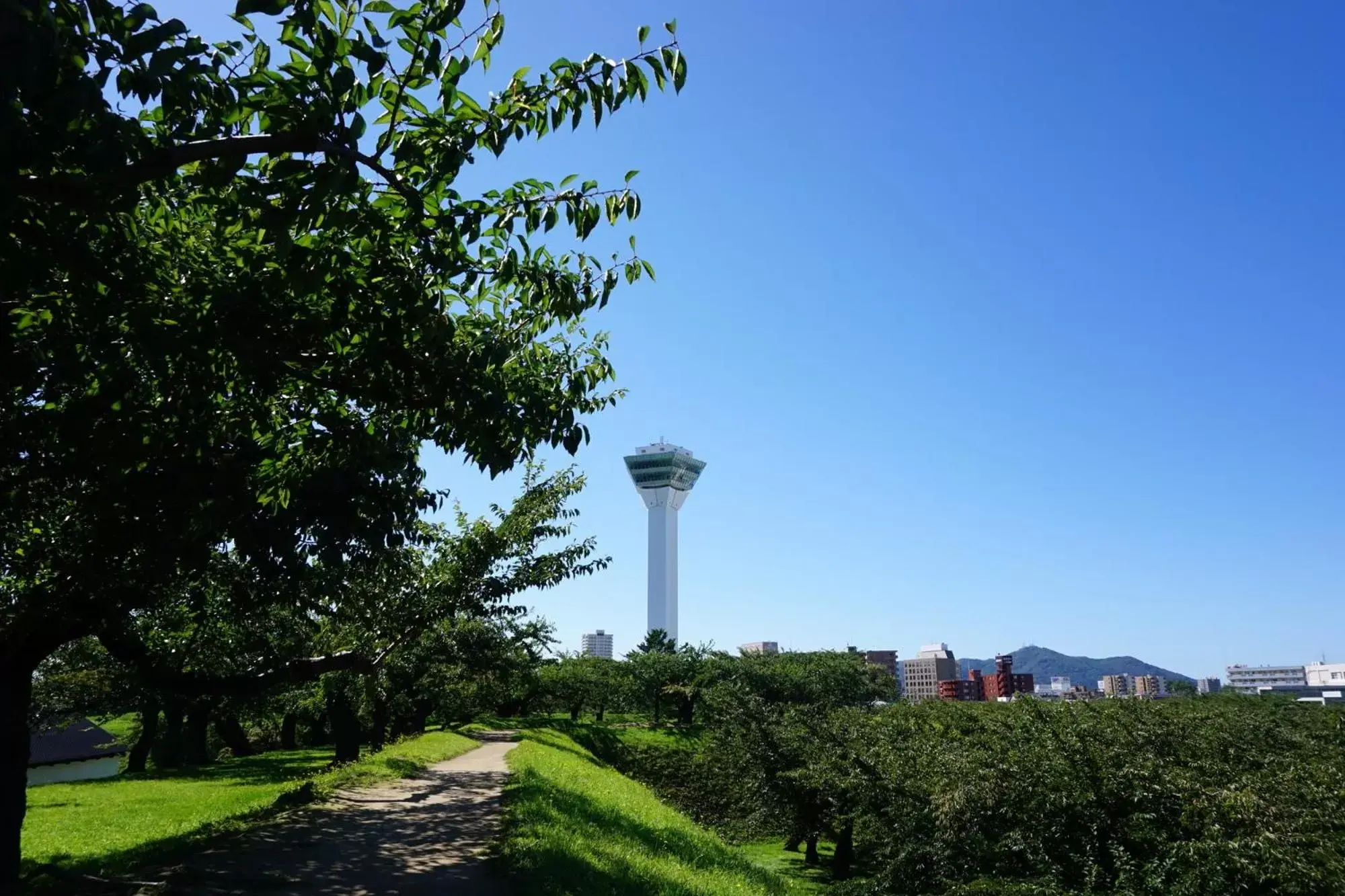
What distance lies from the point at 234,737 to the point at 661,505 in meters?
129

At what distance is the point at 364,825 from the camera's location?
38.4 feet

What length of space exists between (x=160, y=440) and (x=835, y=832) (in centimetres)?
2195

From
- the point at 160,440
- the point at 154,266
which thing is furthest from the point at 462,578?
the point at 154,266

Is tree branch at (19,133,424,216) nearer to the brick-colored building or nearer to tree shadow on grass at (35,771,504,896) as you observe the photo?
tree shadow on grass at (35,771,504,896)

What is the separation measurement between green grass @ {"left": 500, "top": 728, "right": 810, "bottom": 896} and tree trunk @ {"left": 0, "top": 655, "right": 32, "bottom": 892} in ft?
16.8

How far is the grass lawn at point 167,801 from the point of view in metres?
12.0

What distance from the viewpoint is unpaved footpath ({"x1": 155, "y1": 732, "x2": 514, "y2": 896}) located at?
816 cm

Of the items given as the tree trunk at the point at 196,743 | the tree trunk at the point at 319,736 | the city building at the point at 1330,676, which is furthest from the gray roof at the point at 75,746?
the city building at the point at 1330,676

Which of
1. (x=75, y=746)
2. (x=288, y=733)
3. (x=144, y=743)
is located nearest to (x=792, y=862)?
(x=144, y=743)

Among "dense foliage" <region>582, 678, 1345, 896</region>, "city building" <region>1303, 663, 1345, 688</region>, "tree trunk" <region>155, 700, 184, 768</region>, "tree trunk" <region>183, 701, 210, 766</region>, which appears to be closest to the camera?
"dense foliage" <region>582, 678, 1345, 896</region>

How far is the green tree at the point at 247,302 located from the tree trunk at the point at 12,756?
0.03 meters

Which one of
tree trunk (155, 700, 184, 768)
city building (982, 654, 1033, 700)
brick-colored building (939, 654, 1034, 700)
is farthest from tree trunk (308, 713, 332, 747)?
city building (982, 654, 1033, 700)

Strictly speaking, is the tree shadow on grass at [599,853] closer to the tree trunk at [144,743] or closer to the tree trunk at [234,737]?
the tree trunk at [144,743]

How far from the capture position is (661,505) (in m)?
165
